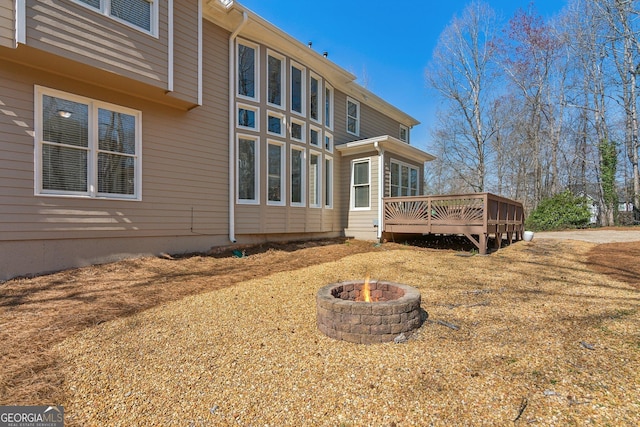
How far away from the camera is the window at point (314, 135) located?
393 inches

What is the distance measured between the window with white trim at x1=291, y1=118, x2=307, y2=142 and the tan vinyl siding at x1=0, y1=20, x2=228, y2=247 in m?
2.30

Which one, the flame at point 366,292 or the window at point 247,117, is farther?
the window at point 247,117

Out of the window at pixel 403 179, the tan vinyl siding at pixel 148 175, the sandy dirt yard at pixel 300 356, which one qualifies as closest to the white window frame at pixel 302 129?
the tan vinyl siding at pixel 148 175

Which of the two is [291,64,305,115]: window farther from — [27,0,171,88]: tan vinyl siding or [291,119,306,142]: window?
[27,0,171,88]: tan vinyl siding

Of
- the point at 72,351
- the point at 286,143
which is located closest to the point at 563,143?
the point at 286,143

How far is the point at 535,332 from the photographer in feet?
9.93

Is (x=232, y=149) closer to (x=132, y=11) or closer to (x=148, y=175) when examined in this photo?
(x=148, y=175)

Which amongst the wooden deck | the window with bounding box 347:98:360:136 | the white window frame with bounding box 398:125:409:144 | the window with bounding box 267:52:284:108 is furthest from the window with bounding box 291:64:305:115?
the white window frame with bounding box 398:125:409:144

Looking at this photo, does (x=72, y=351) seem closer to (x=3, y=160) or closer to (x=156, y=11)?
(x=3, y=160)

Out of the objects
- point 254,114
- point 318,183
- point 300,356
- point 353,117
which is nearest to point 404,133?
point 353,117

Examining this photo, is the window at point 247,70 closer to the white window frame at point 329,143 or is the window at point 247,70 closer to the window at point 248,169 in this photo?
the window at point 248,169

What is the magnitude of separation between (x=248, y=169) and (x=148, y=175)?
2570 millimetres

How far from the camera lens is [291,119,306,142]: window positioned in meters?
9.39

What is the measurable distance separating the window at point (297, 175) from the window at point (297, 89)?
4.35 ft
